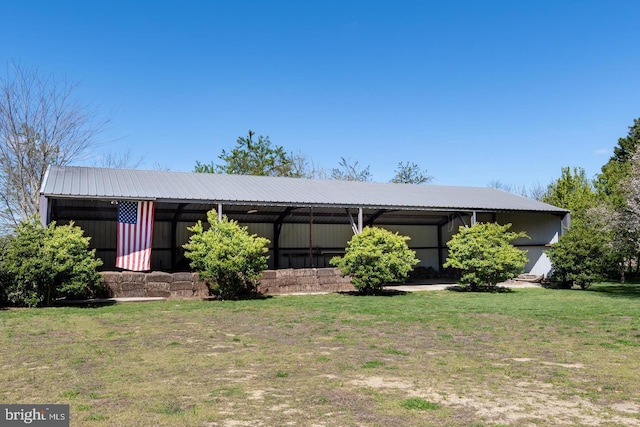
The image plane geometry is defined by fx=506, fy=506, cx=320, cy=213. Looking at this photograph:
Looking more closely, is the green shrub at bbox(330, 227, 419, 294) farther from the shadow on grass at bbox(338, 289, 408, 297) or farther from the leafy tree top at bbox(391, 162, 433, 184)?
the leafy tree top at bbox(391, 162, 433, 184)

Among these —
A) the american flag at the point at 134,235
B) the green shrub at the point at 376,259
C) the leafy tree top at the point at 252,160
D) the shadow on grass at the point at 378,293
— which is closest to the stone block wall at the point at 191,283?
the american flag at the point at 134,235

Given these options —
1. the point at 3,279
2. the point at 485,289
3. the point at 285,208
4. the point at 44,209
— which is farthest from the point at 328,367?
the point at 285,208

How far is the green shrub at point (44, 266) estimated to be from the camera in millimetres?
14000

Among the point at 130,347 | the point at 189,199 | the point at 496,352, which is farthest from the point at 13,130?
the point at 496,352

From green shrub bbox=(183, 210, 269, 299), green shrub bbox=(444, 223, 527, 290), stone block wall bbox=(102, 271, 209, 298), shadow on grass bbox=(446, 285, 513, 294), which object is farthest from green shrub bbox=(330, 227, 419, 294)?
stone block wall bbox=(102, 271, 209, 298)

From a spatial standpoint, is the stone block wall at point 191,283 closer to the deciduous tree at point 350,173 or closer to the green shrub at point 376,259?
the green shrub at point 376,259

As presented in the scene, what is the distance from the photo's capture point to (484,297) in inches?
698

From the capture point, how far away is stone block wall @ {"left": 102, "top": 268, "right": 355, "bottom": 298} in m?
16.5

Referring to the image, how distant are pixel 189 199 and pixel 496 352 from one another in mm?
12737

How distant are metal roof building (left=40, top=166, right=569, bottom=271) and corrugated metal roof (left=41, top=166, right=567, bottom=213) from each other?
0.13 feet

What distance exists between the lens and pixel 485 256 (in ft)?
65.4

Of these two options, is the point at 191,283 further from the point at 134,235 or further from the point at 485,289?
the point at 485,289

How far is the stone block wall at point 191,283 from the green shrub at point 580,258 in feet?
31.4

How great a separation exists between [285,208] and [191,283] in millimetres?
8208
